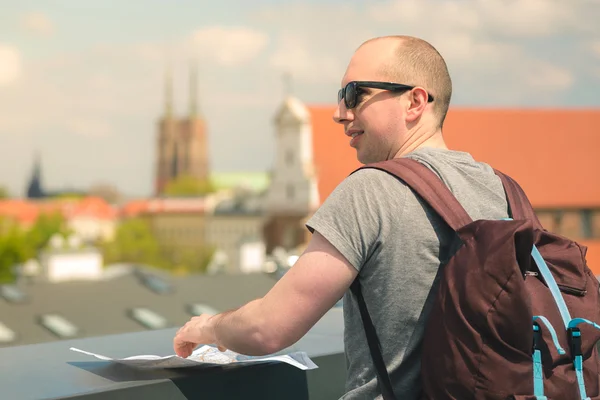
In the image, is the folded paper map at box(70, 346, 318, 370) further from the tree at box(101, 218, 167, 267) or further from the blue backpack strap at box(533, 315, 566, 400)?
the tree at box(101, 218, 167, 267)

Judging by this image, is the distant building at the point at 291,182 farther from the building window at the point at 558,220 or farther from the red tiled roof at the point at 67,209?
the red tiled roof at the point at 67,209

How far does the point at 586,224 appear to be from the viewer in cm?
4106

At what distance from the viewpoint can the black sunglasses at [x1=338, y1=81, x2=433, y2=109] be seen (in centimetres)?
152

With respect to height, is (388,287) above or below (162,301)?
above

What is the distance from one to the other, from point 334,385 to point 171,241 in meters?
84.7

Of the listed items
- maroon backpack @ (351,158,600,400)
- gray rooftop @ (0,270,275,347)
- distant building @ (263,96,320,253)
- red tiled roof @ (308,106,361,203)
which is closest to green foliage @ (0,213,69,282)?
distant building @ (263,96,320,253)

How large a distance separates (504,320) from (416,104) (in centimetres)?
43

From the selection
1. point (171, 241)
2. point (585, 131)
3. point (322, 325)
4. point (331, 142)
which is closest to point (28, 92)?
point (171, 241)

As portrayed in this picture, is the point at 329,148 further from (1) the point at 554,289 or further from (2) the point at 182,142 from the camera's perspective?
(2) the point at 182,142

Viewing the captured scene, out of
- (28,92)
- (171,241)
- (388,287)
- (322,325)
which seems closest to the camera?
(388,287)

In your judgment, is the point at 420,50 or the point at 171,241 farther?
the point at 171,241

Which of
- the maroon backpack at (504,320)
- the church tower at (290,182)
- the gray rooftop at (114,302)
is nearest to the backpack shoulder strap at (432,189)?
the maroon backpack at (504,320)

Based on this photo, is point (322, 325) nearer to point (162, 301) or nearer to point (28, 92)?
point (162, 301)

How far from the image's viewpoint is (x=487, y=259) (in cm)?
126
